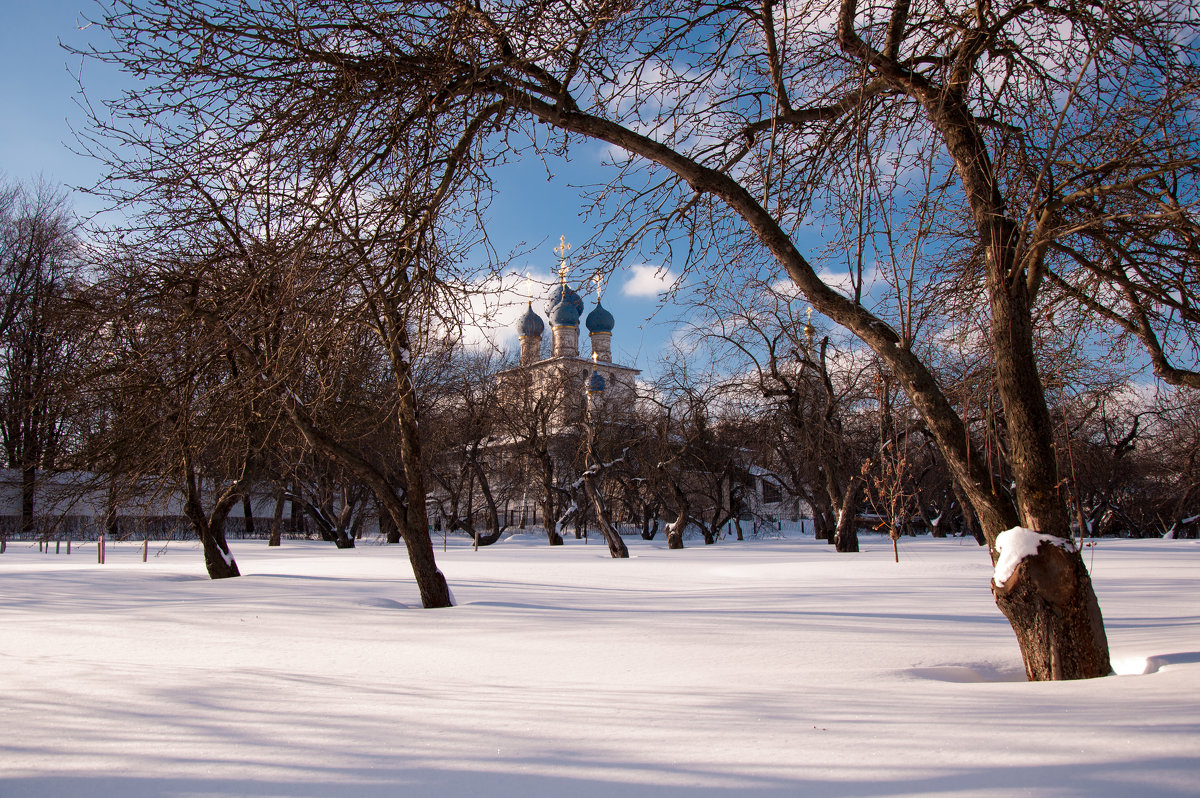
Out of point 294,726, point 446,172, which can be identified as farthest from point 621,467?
point 294,726

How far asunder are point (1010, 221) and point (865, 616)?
11.5 feet

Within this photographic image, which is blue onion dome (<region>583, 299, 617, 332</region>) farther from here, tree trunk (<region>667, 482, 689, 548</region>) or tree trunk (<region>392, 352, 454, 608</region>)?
tree trunk (<region>392, 352, 454, 608</region>)

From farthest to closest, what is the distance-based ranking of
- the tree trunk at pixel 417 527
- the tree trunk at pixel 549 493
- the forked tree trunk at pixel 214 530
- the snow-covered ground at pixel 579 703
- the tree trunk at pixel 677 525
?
1. the tree trunk at pixel 549 493
2. the tree trunk at pixel 677 525
3. the forked tree trunk at pixel 214 530
4. the tree trunk at pixel 417 527
5. the snow-covered ground at pixel 579 703

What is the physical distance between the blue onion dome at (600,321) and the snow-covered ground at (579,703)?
44260 millimetres

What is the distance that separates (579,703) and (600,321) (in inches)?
1915

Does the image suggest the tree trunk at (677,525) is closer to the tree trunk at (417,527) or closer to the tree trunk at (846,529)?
the tree trunk at (846,529)

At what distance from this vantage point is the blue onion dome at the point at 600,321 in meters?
51.3

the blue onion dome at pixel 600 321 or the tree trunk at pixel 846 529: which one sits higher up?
the blue onion dome at pixel 600 321

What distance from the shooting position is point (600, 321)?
5169cm

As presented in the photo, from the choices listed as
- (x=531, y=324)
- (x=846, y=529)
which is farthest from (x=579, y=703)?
(x=531, y=324)

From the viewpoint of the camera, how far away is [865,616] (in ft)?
22.5

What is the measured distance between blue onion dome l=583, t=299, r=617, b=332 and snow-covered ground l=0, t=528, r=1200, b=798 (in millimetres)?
44260

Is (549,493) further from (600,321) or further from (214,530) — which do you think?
(600,321)

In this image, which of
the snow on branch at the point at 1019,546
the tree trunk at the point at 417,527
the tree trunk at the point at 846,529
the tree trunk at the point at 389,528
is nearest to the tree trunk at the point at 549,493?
the tree trunk at the point at 389,528
